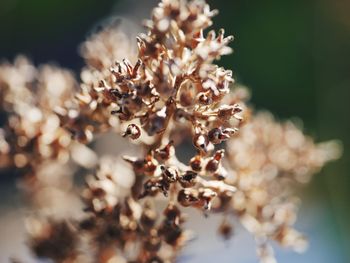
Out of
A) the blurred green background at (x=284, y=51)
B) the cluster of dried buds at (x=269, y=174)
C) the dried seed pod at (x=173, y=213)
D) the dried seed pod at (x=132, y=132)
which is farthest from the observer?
the blurred green background at (x=284, y=51)

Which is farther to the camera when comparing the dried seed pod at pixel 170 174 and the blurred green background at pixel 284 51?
the blurred green background at pixel 284 51

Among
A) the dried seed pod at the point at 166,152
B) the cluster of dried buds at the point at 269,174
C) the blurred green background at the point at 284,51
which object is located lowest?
the dried seed pod at the point at 166,152

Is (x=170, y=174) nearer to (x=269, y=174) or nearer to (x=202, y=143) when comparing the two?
(x=202, y=143)

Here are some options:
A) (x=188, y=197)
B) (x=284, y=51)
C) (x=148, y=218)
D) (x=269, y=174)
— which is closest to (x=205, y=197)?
(x=188, y=197)

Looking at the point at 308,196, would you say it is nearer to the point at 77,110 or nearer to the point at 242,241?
the point at 242,241

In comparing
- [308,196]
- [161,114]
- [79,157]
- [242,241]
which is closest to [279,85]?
[308,196]

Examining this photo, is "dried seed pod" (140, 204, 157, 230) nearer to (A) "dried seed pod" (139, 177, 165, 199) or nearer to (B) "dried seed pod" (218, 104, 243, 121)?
(A) "dried seed pod" (139, 177, 165, 199)

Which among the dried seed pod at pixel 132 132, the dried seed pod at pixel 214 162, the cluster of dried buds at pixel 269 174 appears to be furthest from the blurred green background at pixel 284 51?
the dried seed pod at pixel 132 132

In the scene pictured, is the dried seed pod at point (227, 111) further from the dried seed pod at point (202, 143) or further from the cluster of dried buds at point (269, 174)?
the cluster of dried buds at point (269, 174)

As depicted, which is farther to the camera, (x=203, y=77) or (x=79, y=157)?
(x=79, y=157)
